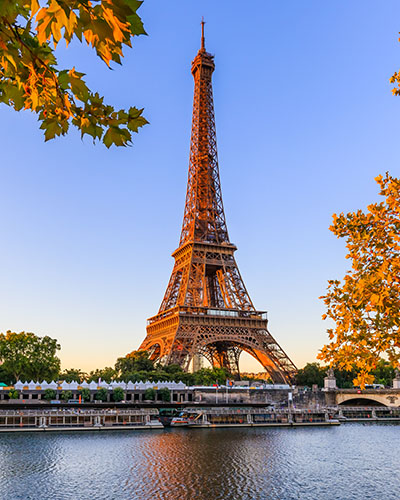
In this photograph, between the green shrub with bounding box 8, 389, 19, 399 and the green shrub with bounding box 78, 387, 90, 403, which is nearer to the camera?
the green shrub with bounding box 8, 389, 19, 399

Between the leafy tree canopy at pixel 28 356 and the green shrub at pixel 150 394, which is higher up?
the leafy tree canopy at pixel 28 356

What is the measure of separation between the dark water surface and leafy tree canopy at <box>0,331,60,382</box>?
23.5m

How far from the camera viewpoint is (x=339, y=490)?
30062 mm

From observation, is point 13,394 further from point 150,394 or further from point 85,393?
point 150,394

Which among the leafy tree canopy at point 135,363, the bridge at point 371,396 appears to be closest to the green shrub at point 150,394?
the leafy tree canopy at point 135,363

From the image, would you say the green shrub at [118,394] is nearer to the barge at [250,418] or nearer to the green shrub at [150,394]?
the green shrub at [150,394]

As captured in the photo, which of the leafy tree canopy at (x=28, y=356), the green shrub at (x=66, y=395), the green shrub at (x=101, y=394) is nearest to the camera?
the green shrub at (x=66, y=395)

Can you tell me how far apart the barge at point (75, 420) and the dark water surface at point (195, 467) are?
11.7 feet

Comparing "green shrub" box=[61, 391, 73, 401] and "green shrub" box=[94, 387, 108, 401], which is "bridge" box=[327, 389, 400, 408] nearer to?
"green shrub" box=[94, 387, 108, 401]

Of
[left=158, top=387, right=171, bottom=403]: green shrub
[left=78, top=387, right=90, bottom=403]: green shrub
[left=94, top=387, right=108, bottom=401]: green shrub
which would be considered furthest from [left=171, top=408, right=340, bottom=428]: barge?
[left=78, top=387, right=90, bottom=403]: green shrub

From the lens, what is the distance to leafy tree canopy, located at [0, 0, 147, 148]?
3.09 meters

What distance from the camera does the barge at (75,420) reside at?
5769cm

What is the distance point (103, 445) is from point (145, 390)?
88.5 feet

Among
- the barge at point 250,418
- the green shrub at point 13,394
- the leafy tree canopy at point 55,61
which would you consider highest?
the leafy tree canopy at point 55,61
